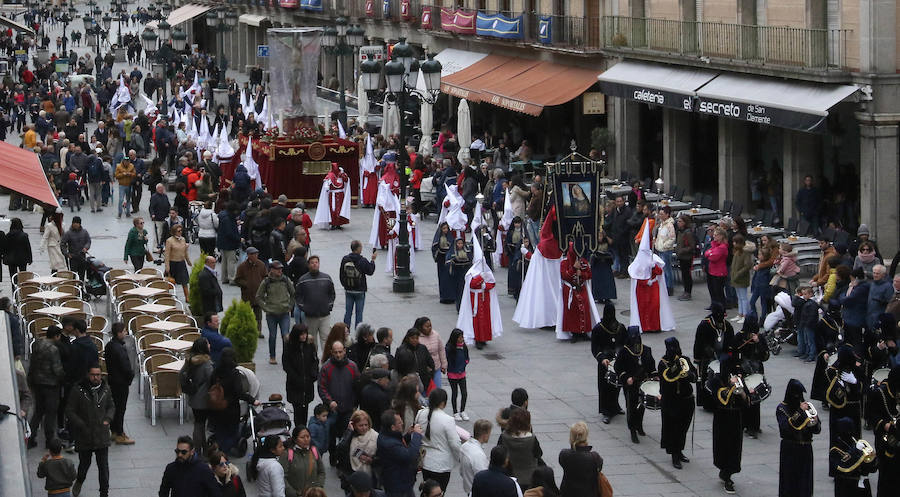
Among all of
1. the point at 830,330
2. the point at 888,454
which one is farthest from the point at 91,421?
the point at 830,330

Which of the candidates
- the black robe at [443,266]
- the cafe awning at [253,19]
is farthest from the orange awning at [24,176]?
the cafe awning at [253,19]

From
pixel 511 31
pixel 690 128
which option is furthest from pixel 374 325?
pixel 511 31

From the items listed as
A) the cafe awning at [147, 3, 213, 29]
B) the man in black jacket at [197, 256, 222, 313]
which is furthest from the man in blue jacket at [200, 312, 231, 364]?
the cafe awning at [147, 3, 213, 29]

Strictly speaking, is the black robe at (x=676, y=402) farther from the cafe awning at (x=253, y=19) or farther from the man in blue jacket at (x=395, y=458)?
the cafe awning at (x=253, y=19)

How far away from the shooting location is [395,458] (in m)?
13.8

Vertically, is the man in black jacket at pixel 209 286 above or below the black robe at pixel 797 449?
above

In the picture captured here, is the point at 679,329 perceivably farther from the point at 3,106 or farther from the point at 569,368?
the point at 3,106

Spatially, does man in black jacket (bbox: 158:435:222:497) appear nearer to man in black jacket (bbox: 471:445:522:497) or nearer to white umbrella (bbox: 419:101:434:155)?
man in black jacket (bbox: 471:445:522:497)

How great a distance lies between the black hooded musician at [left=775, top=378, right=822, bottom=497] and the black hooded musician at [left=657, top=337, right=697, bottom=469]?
1.63 m

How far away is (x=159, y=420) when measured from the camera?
1838cm

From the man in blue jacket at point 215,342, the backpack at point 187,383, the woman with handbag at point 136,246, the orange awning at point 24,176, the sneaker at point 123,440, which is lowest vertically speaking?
the sneaker at point 123,440

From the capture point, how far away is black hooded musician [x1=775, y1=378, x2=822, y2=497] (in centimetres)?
1498

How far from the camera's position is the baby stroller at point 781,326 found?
21.6 meters

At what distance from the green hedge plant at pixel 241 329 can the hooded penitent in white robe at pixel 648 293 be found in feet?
20.7
